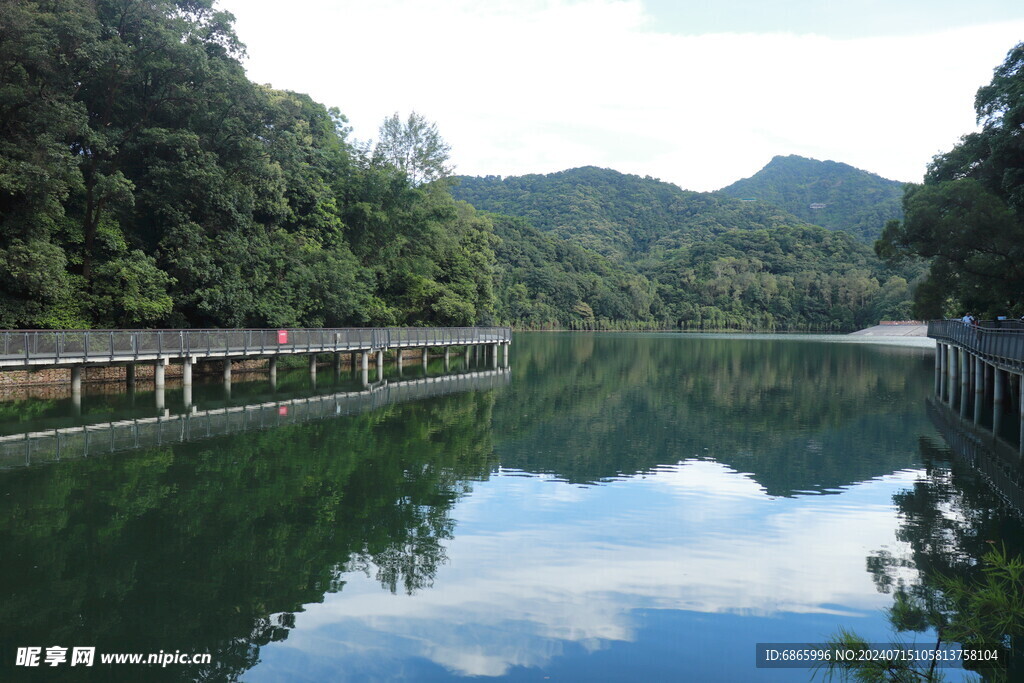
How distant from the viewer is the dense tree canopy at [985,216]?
29438 mm

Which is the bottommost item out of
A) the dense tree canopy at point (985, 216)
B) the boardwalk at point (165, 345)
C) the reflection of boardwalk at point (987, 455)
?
the reflection of boardwalk at point (987, 455)

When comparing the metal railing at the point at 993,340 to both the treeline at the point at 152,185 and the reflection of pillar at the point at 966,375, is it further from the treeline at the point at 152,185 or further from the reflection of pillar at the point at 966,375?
the treeline at the point at 152,185

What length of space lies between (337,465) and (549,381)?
23891mm

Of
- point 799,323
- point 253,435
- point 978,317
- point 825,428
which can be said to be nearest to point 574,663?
point 253,435

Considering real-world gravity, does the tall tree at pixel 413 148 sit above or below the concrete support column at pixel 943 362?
above

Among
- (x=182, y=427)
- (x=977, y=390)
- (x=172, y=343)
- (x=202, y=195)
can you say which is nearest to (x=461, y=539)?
(x=182, y=427)

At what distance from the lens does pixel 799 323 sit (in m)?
149

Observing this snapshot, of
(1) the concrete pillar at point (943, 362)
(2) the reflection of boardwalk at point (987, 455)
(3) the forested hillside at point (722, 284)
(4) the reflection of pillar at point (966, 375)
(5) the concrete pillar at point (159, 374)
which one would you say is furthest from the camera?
(3) the forested hillside at point (722, 284)

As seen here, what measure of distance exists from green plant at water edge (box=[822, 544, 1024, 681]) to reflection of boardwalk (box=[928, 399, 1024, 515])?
4721 millimetres

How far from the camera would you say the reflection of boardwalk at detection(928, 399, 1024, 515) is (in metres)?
15.0

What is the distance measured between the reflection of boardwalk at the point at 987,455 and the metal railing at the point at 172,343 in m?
24.7

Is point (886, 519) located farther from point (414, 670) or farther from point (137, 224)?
point (137, 224)

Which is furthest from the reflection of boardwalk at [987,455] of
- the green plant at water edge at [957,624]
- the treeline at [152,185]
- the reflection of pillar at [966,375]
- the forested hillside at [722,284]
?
the forested hillside at [722,284]

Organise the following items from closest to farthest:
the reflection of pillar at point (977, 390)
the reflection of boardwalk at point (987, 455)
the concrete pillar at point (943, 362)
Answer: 1. the reflection of boardwalk at point (987, 455)
2. the reflection of pillar at point (977, 390)
3. the concrete pillar at point (943, 362)
